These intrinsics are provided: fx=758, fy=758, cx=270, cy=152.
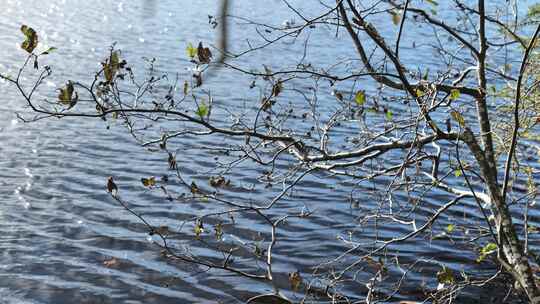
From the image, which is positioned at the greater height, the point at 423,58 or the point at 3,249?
the point at 423,58

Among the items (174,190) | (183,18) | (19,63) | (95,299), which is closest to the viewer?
(95,299)

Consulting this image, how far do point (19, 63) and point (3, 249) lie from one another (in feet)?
35.0

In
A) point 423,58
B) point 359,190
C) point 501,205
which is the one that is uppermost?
point 423,58

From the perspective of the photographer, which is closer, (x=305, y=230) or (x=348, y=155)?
(x=348, y=155)

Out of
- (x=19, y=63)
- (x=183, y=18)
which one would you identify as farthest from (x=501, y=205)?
(x=183, y=18)

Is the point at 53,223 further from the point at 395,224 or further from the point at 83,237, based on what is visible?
the point at 395,224

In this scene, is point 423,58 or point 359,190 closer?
point 359,190

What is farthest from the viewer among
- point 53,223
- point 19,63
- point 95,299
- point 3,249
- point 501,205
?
point 19,63

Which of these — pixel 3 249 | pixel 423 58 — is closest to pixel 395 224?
pixel 3 249

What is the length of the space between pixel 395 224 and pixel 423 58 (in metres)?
11.5

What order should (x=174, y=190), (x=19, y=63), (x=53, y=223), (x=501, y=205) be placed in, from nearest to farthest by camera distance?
(x=501, y=205) → (x=53, y=223) → (x=174, y=190) → (x=19, y=63)

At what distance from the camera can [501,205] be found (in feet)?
19.3

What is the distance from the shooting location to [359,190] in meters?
11.8

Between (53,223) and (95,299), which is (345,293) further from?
(53,223)
